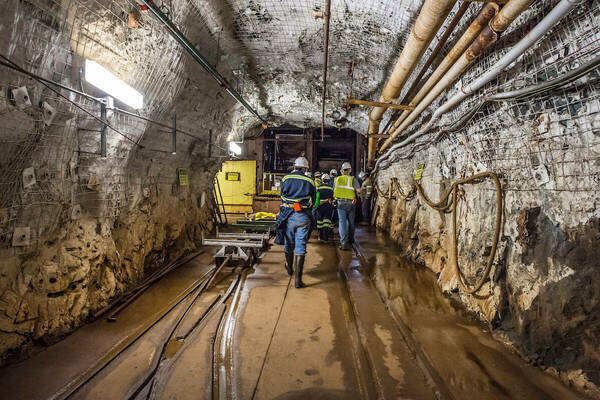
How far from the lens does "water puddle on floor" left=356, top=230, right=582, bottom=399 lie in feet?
6.40

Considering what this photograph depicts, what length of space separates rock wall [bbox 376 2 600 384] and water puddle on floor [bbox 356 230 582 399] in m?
0.16

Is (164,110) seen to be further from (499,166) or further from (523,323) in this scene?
(523,323)

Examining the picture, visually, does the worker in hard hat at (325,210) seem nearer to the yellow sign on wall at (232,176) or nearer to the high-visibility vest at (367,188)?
the high-visibility vest at (367,188)

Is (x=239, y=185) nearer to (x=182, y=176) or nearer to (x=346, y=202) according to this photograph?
(x=182, y=176)

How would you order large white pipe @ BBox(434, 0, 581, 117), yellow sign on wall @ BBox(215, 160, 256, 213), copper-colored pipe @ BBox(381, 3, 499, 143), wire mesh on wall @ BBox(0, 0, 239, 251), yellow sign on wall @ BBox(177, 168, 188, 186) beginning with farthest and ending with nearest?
yellow sign on wall @ BBox(215, 160, 256, 213) → yellow sign on wall @ BBox(177, 168, 188, 186) → copper-colored pipe @ BBox(381, 3, 499, 143) → wire mesh on wall @ BBox(0, 0, 239, 251) → large white pipe @ BBox(434, 0, 581, 117)

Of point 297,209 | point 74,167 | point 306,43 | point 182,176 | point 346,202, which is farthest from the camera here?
point 346,202

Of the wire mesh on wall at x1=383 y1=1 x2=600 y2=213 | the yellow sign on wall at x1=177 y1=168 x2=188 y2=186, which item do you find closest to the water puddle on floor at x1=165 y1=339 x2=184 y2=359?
the wire mesh on wall at x1=383 y1=1 x2=600 y2=213

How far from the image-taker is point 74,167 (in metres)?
2.89

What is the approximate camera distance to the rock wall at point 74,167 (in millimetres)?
2182

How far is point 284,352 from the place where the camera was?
7.77ft

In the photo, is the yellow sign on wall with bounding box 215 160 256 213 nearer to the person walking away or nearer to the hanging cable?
the person walking away

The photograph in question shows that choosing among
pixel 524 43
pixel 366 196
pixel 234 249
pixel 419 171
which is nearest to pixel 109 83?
pixel 234 249

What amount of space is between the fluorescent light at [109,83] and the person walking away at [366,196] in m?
8.35

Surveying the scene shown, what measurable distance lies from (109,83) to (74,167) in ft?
3.08
